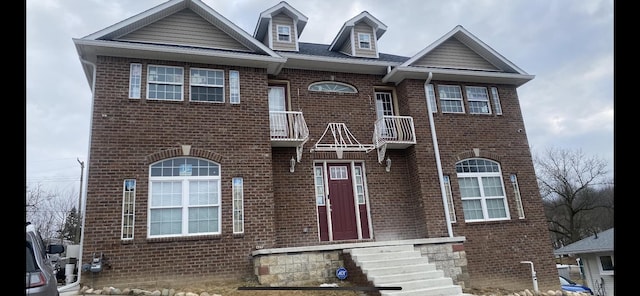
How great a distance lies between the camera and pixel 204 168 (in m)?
9.83

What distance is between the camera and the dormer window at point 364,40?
13539 millimetres

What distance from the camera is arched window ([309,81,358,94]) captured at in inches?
478

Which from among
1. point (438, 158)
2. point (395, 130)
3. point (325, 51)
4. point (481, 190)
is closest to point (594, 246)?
point (481, 190)

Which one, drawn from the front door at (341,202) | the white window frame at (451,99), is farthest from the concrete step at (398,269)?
the white window frame at (451,99)

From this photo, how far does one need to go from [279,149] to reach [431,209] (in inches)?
184

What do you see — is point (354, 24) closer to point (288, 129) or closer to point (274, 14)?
A: point (274, 14)

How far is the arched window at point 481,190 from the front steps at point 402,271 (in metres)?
3.52

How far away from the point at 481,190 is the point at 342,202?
4365 millimetres

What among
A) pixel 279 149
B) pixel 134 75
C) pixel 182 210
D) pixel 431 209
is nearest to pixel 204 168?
pixel 182 210

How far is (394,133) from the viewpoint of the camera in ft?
39.5

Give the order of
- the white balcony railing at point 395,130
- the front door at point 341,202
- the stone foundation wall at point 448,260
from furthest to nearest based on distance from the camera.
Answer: the white balcony railing at point 395,130 → the front door at point 341,202 → the stone foundation wall at point 448,260

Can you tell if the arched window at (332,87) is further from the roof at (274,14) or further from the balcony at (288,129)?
the roof at (274,14)

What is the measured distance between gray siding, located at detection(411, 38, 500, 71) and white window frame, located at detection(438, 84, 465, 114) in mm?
720
